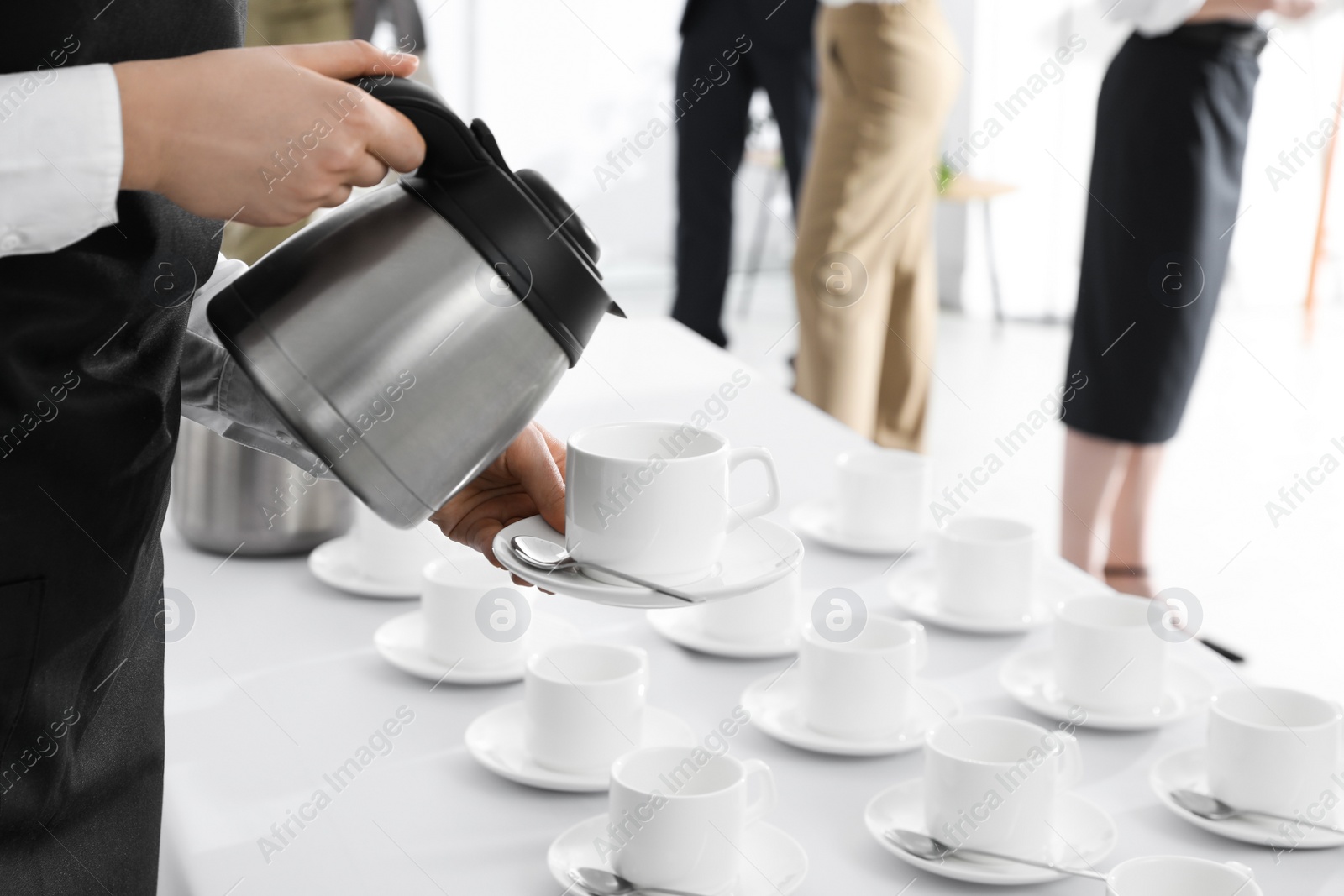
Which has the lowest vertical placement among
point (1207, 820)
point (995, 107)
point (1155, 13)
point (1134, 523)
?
point (1134, 523)

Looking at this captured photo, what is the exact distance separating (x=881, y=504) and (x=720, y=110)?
2.20 metres

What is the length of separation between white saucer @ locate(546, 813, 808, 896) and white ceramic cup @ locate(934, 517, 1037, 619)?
0.36 metres

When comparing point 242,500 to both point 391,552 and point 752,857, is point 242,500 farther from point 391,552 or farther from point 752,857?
point 752,857

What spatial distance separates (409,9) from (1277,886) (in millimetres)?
1804

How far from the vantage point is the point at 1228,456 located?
3420 mm

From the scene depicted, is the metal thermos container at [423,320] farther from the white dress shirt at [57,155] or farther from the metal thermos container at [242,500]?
the metal thermos container at [242,500]

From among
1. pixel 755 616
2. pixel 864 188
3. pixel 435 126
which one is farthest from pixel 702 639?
pixel 864 188

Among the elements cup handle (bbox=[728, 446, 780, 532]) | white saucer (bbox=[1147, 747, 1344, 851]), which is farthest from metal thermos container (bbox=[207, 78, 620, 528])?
white saucer (bbox=[1147, 747, 1344, 851])

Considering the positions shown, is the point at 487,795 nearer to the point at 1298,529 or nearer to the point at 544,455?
the point at 544,455

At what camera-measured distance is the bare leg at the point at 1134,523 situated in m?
2.08

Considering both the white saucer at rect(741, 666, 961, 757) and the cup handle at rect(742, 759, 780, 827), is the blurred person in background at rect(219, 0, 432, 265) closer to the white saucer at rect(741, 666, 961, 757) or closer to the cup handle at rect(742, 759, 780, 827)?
the white saucer at rect(741, 666, 961, 757)

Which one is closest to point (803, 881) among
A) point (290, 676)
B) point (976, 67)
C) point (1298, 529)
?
point (290, 676)

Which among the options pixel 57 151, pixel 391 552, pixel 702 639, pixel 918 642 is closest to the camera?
pixel 57 151

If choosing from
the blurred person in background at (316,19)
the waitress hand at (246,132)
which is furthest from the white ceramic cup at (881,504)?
the blurred person in background at (316,19)
